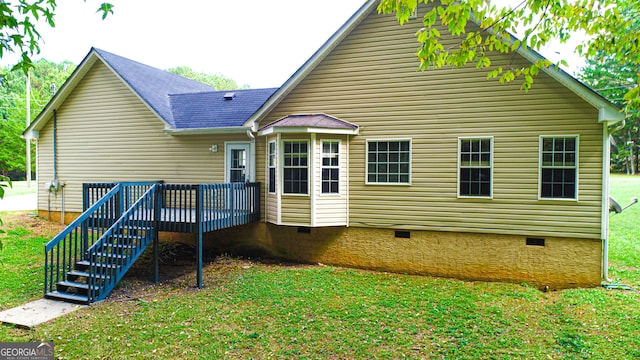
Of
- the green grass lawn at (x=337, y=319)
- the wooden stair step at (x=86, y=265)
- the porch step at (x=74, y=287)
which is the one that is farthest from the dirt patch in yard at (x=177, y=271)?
the wooden stair step at (x=86, y=265)

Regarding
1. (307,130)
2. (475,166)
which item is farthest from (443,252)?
(307,130)

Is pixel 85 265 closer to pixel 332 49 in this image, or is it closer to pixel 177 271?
pixel 177 271

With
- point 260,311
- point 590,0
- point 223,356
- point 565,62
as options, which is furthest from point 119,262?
point 590,0

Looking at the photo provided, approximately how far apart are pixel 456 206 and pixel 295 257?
4.66 metres

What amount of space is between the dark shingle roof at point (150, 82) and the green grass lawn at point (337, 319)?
20.0 feet

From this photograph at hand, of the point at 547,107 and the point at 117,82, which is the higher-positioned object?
the point at 117,82

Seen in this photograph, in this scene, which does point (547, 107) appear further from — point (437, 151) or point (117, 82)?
point (117, 82)

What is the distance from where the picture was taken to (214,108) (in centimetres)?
1332

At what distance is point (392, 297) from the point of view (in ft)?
25.6

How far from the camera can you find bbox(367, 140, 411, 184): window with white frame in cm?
984

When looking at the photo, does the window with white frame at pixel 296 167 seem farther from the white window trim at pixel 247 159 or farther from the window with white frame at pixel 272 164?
the white window trim at pixel 247 159

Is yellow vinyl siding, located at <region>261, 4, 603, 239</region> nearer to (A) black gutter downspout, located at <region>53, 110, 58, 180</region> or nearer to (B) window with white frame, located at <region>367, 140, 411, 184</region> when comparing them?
(B) window with white frame, located at <region>367, 140, 411, 184</region>

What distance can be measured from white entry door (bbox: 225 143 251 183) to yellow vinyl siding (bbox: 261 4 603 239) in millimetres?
1787

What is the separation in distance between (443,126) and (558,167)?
2.73 metres
